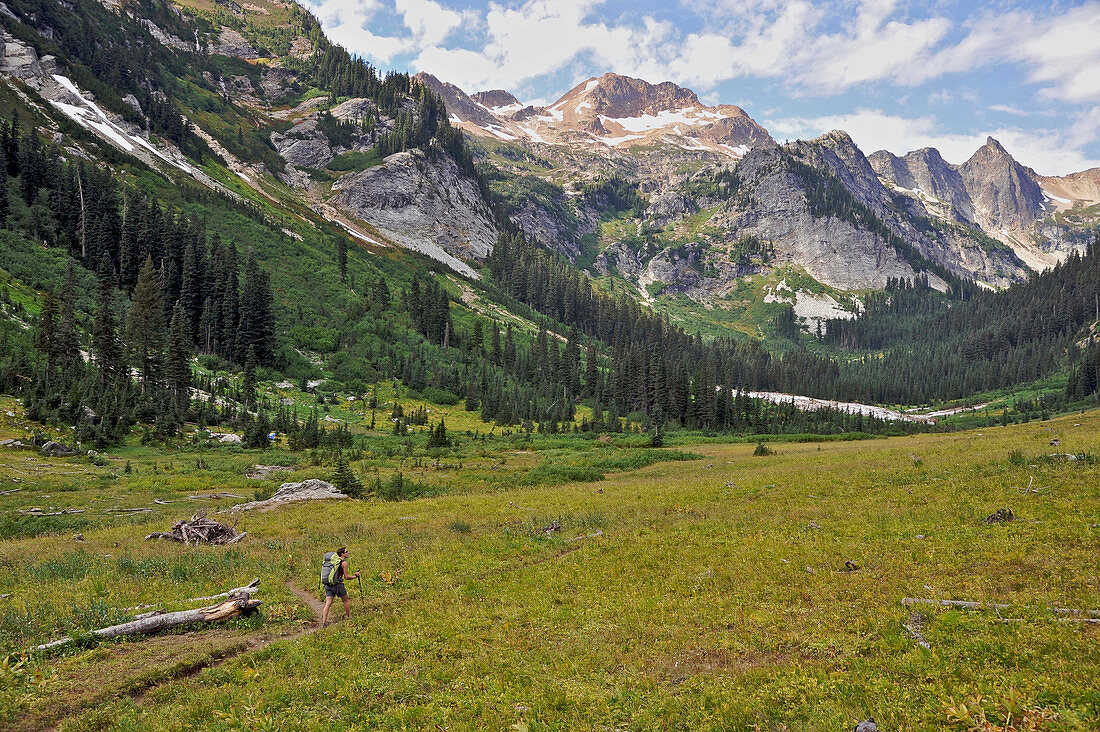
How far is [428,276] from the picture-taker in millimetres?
163500

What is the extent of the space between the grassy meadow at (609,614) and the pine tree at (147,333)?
110 feet

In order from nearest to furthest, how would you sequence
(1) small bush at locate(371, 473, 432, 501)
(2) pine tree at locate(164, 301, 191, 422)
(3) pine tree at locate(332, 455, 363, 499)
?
(3) pine tree at locate(332, 455, 363, 499) → (1) small bush at locate(371, 473, 432, 501) → (2) pine tree at locate(164, 301, 191, 422)

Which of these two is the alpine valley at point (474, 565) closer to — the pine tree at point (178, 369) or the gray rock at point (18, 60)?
the pine tree at point (178, 369)

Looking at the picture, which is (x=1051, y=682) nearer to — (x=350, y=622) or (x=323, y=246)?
(x=350, y=622)

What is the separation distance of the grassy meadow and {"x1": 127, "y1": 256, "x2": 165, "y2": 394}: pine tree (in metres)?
33.5

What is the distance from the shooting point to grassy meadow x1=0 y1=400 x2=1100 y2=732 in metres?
9.25

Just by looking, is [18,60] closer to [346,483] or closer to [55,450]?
[55,450]

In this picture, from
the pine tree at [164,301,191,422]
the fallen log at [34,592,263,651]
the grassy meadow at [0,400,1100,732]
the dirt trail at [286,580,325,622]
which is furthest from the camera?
the pine tree at [164,301,191,422]

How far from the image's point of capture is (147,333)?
5897 centimetres

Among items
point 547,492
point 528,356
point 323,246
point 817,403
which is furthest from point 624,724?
point 817,403

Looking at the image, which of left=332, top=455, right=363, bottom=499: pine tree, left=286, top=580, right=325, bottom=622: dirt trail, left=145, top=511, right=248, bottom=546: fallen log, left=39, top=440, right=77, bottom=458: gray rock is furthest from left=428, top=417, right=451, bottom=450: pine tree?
left=286, top=580, right=325, bottom=622: dirt trail

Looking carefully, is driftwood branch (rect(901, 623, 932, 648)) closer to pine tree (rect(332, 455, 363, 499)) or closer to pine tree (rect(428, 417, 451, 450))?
pine tree (rect(332, 455, 363, 499))

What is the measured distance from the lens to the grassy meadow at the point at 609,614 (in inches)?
364

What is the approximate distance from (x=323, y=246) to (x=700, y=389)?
115452 mm
